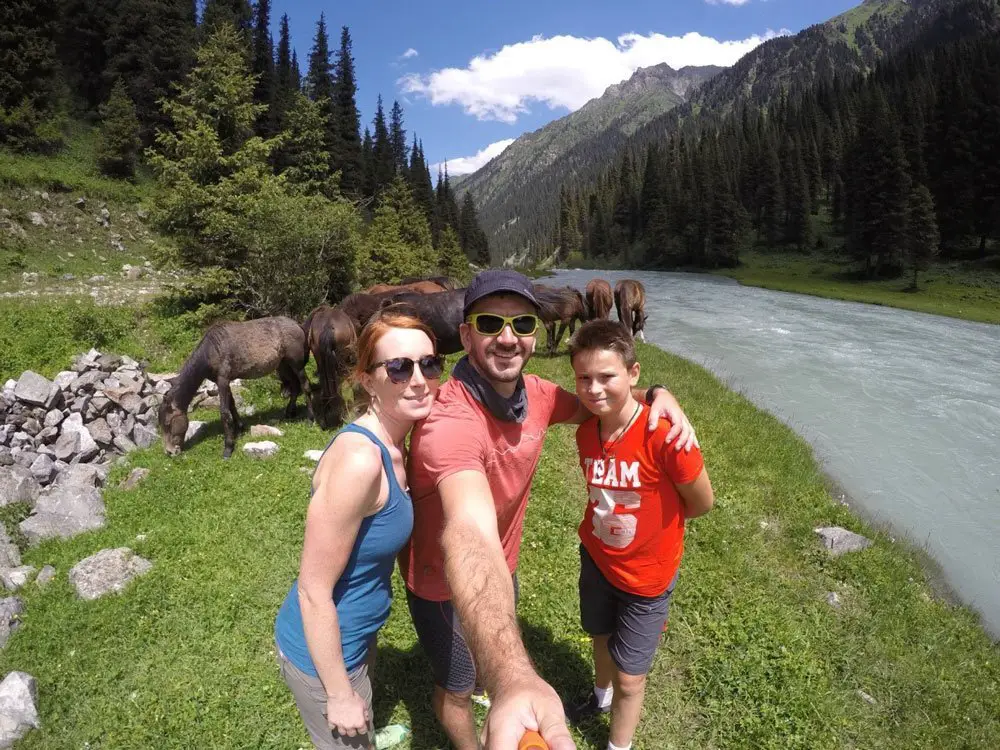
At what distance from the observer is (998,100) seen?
150ft

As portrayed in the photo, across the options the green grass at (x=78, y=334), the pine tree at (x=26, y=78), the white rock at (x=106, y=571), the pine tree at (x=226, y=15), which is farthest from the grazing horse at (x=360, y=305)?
the pine tree at (x=226, y=15)

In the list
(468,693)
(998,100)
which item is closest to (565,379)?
(468,693)

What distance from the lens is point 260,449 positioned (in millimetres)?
7789

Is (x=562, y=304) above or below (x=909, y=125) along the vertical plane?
below

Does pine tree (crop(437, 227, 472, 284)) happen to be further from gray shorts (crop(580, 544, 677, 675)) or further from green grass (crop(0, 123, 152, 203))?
gray shorts (crop(580, 544, 677, 675))

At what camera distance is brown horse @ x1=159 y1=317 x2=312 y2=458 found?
8008 mm

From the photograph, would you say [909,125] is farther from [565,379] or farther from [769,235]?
[565,379]

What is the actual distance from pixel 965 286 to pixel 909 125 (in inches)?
1194

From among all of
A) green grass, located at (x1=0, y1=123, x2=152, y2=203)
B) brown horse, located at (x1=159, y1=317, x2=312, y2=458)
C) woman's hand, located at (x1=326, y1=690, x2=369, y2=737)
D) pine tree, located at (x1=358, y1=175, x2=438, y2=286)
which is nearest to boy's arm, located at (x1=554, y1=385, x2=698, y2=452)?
woman's hand, located at (x1=326, y1=690, x2=369, y2=737)

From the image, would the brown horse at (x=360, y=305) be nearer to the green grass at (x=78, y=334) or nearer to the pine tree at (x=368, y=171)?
the green grass at (x=78, y=334)

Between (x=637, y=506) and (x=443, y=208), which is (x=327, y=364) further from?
(x=443, y=208)

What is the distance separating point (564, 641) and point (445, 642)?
2307 mm

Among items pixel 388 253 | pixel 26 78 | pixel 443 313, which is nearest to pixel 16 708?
pixel 443 313

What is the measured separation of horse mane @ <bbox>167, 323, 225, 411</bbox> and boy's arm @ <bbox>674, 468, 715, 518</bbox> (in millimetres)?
8030
